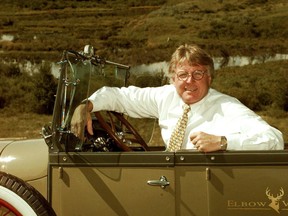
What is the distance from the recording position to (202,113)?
297 cm

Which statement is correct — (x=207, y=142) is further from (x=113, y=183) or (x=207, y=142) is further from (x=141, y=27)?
(x=141, y=27)

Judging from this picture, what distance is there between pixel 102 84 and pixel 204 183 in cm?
122

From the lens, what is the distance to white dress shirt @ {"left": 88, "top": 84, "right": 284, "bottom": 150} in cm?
259

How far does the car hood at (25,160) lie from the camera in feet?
9.40

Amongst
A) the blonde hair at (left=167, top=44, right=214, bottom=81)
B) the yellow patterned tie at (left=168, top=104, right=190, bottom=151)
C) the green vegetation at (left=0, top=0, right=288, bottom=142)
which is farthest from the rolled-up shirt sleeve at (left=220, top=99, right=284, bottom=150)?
the green vegetation at (left=0, top=0, right=288, bottom=142)

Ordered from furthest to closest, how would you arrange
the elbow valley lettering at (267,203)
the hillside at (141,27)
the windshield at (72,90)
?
the hillside at (141,27) → the windshield at (72,90) → the elbow valley lettering at (267,203)

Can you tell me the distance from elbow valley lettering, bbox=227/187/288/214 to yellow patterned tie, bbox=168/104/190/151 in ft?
1.80

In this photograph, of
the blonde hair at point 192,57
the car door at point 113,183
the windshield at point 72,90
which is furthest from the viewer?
the blonde hair at point 192,57

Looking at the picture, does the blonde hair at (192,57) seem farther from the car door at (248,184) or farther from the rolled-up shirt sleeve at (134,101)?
the car door at (248,184)

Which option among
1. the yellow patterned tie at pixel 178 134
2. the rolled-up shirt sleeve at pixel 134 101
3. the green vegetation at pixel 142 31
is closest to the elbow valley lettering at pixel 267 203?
the yellow patterned tie at pixel 178 134

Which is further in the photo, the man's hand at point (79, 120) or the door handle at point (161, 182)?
the man's hand at point (79, 120)

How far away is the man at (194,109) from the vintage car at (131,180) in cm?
9

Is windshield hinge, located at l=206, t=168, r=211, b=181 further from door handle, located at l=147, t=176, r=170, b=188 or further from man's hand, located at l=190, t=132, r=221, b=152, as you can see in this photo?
door handle, located at l=147, t=176, r=170, b=188

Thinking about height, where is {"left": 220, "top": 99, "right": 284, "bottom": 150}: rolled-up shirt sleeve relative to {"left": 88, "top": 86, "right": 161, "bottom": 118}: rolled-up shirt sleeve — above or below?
below
